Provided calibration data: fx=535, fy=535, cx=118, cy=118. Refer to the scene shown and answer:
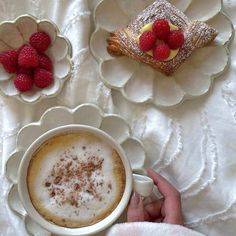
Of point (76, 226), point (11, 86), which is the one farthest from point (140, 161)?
point (11, 86)

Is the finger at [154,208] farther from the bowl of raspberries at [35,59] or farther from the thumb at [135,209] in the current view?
the bowl of raspberries at [35,59]

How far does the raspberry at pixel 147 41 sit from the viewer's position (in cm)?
100

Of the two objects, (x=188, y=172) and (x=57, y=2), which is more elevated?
(x=57, y=2)

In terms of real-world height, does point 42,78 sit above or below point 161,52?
below

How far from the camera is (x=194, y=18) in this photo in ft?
3.52

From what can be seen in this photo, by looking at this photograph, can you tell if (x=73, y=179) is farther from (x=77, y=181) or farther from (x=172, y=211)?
(x=172, y=211)

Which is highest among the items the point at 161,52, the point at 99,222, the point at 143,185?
the point at 161,52

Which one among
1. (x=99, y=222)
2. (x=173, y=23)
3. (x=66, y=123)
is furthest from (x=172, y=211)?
(x=173, y=23)

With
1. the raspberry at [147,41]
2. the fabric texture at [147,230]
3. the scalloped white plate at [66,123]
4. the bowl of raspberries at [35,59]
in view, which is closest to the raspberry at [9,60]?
the bowl of raspberries at [35,59]

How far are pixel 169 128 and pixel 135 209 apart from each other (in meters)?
0.17

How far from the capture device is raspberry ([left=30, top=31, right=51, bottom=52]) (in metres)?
→ 1.00

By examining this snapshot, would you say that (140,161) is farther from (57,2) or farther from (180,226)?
(57,2)

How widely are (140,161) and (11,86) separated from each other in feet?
0.93

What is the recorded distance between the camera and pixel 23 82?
991mm
